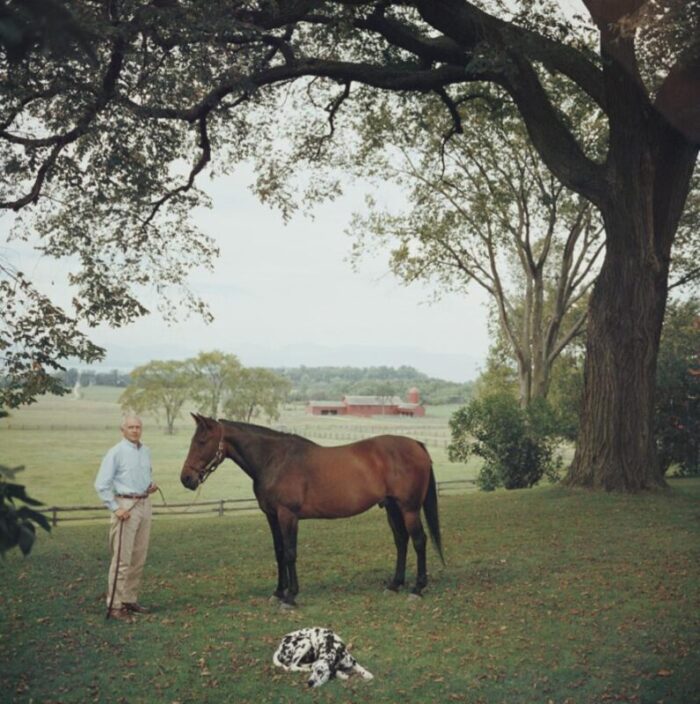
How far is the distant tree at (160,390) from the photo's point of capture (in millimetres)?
57125

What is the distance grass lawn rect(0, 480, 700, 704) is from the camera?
8234 millimetres

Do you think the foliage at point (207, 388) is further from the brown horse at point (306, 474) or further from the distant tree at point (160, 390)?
the brown horse at point (306, 474)

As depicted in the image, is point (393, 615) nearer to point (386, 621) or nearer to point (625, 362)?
point (386, 621)

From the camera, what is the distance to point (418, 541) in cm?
1119

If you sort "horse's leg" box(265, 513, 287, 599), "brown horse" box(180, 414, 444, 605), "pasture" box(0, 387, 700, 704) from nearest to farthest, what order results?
"pasture" box(0, 387, 700, 704), "brown horse" box(180, 414, 444, 605), "horse's leg" box(265, 513, 287, 599)

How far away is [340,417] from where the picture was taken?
64.6 m

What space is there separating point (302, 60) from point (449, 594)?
13537 millimetres

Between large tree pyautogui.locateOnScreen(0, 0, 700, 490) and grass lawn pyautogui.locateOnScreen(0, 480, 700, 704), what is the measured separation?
16.5ft

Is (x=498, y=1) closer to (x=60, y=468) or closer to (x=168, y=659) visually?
(x=168, y=659)

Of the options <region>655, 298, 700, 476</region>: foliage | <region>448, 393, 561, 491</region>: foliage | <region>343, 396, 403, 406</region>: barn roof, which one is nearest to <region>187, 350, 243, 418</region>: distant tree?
<region>343, 396, 403, 406</region>: barn roof

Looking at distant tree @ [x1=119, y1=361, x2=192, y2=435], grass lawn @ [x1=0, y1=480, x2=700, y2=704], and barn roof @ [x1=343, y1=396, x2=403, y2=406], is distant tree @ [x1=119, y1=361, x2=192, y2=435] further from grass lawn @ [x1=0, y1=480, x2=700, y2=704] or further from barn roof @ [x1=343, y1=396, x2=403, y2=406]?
grass lawn @ [x1=0, y1=480, x2=700, y2=704]

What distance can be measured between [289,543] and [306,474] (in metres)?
0.88

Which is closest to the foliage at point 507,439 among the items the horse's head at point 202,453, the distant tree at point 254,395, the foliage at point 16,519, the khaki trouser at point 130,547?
the horse's head at point 202,453

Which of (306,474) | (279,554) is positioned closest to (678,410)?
(306,474)
